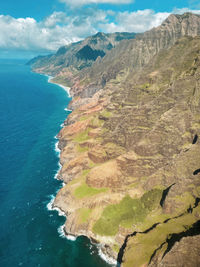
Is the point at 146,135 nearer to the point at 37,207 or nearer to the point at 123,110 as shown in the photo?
the point at 123,110

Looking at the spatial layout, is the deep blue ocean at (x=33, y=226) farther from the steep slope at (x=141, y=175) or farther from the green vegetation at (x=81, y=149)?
the green vegetation at (x=81, y=149)

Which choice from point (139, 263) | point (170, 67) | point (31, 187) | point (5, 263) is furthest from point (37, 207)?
point (170, 67)

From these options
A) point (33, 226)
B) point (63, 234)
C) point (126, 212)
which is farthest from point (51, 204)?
point (126, 212)

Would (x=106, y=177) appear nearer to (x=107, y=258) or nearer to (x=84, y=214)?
(x=84, y=214)

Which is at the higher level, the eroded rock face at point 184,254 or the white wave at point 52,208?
the eroded rock face at point 184,254

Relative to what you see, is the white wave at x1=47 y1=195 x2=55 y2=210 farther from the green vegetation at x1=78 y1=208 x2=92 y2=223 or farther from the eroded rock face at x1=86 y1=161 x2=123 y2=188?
the eroded rock face at x1=86 y1=161 x2=123 y2=188

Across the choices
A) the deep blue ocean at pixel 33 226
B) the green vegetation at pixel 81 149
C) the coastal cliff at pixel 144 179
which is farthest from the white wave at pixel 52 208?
the green vegetation at pixel 81 149

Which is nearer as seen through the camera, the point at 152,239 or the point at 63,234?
the point at 152,239
